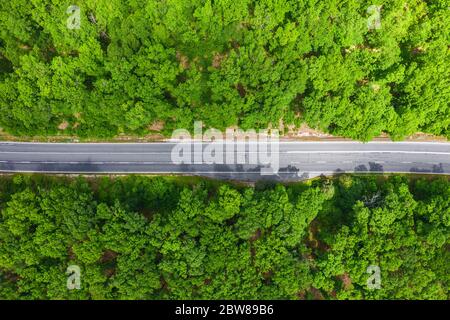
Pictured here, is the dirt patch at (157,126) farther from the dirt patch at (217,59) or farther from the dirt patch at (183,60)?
the dirt patch at (217,59)

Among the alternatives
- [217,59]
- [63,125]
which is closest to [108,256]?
[63,125]

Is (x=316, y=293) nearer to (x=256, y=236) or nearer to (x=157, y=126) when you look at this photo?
(x=256, y=236)

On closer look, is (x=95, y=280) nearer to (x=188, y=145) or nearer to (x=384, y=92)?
(x=188, y=145)

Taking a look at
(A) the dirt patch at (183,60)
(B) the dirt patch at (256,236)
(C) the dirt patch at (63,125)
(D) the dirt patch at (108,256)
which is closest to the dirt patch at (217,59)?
(A) the dirt patch at (183,60)

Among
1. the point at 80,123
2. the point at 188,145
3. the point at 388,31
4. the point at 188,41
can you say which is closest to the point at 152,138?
the point at 188,145

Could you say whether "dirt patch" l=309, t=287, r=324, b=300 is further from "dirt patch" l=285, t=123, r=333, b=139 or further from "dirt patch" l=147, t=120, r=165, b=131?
"dirt patch" l=147, t=120, r=165, b=131
